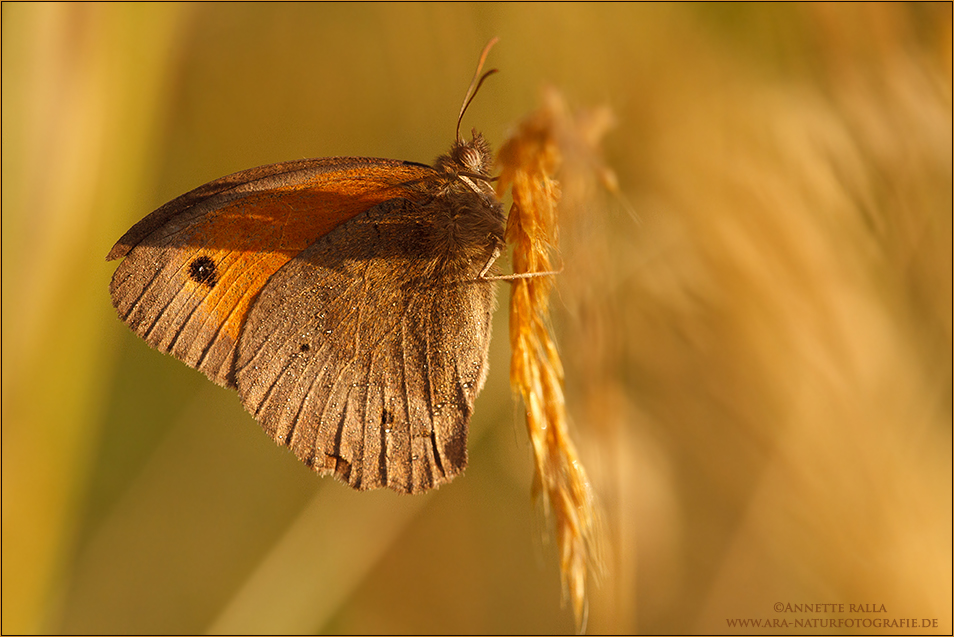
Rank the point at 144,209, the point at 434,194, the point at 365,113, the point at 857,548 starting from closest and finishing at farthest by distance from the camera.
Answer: the point at 857,548 < the point at 434,194 < the point at 144,209 < the point at 365,113

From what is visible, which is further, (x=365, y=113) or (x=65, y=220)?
(x=365, y=113)

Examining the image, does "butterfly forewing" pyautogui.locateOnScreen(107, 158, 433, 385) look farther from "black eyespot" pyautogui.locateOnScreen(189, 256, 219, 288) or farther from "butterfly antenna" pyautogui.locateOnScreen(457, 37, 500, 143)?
"butterfly antenna" pyautogui.locateOnScreen(457, 37, 500, 143)

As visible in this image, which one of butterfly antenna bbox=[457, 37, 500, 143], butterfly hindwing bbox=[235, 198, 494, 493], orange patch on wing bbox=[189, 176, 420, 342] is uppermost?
butterfly antenna bbox=[457, 37, 500, 143]

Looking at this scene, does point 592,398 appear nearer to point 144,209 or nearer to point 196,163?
point 144,209

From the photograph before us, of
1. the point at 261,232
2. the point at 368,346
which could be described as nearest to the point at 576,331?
the point at 368,346

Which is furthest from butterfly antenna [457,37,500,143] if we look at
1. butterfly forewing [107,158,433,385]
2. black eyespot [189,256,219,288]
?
black eyespot [189,256,219,288]

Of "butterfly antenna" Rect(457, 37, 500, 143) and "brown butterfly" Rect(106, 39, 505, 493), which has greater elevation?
"butterfly antenna" Rect(457, 37, 500, 143)

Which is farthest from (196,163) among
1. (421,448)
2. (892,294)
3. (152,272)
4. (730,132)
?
(892,294)
